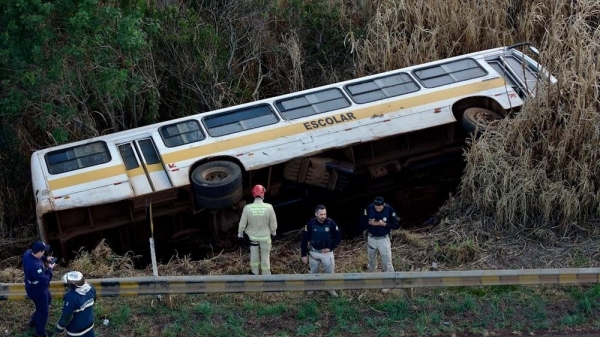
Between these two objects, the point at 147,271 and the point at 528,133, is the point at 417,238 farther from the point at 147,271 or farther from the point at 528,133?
the point at 147,271

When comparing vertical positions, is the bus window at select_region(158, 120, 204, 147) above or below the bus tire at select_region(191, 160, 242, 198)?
above

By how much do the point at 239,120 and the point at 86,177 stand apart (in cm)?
222

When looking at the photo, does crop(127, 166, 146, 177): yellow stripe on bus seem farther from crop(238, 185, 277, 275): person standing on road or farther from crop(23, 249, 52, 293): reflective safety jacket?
crop(23, 249, 52, 293): reflective safety jacket

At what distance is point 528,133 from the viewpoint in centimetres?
1009

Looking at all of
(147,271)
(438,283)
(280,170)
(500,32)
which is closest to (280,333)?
(438,283)

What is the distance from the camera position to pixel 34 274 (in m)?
7.44

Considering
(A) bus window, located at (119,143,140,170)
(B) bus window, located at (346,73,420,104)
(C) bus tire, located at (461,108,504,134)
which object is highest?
(B) bus window, located at (346,73,420,104)

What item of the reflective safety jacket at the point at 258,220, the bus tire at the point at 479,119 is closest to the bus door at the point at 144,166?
the reflective safety jacket at the point at 258,220

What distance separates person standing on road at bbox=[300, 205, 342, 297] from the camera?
8438 mm

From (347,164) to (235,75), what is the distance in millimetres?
3901

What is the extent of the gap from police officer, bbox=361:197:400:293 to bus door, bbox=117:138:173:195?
289 cm

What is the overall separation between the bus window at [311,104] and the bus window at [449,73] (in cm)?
130

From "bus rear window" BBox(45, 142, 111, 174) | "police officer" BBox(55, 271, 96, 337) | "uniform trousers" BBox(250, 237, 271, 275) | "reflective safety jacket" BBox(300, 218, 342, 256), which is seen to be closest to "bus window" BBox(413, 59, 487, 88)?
"reflective safety jacket" BBox(300, 218, 342, 256)

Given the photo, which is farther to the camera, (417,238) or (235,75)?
(235,75)
